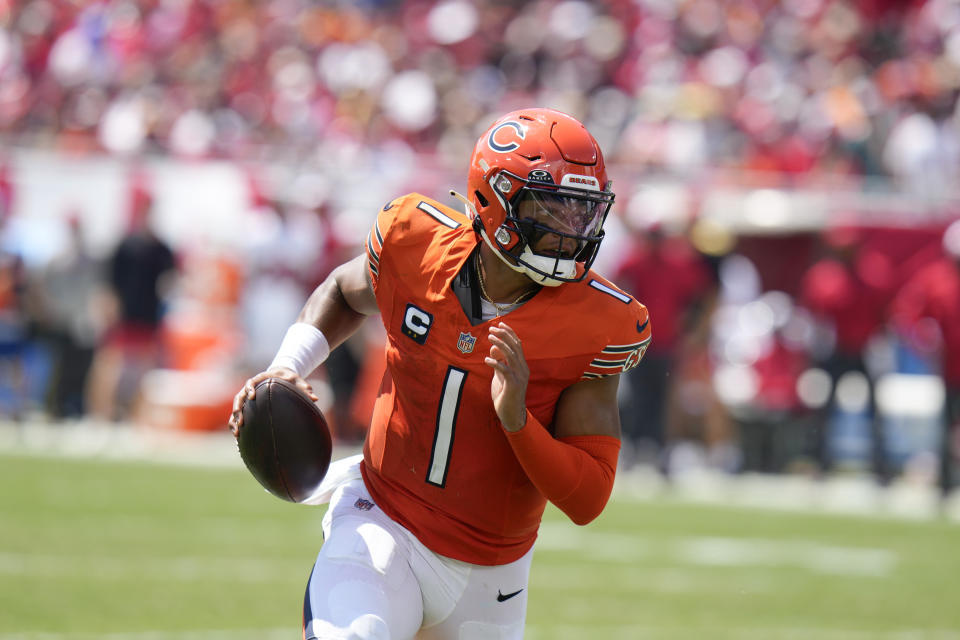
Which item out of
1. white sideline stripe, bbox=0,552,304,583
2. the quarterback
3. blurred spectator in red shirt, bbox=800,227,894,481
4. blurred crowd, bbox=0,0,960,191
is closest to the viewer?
the quarterback

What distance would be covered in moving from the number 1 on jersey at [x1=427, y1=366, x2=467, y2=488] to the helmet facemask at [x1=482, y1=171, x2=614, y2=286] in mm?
304

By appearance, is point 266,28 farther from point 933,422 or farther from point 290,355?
point 290,355

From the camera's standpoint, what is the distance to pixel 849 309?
10.0 metres

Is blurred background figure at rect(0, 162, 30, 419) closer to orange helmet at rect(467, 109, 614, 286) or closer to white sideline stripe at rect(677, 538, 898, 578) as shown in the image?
white sideline stripe at rect(677, 538, 898, 578)

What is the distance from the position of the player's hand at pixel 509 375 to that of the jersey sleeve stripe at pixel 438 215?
543 millimetres

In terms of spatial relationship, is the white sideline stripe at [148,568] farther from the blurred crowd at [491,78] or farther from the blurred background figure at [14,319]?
the blurred crowd at [491,78]

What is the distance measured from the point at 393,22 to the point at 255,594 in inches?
486

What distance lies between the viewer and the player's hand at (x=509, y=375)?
2.97 metres

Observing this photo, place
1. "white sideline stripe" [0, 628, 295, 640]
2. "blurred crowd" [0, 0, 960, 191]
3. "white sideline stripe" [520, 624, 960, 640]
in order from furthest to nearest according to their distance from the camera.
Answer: "blurred crowd" [0, 0, 960, 191] → "white sideline stripe" [520, 624, 960, 640] → "white sideline stripe" [0, 628, 295, 640]

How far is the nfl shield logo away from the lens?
10.5 ft

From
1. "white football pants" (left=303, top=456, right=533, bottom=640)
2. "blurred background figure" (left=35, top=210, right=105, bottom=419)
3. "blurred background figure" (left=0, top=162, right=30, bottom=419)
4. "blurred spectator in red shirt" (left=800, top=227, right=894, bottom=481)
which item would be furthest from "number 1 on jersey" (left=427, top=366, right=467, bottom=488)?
"blurred background figure" (left=35, top=210, right=105, bottom=419)

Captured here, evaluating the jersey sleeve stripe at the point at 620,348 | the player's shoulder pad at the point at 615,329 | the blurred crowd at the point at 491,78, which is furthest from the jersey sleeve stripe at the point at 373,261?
the blurred crowd at the point at 491,78

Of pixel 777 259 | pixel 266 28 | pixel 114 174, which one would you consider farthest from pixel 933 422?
pixel 266 28

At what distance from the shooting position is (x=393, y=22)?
57.1 ft
